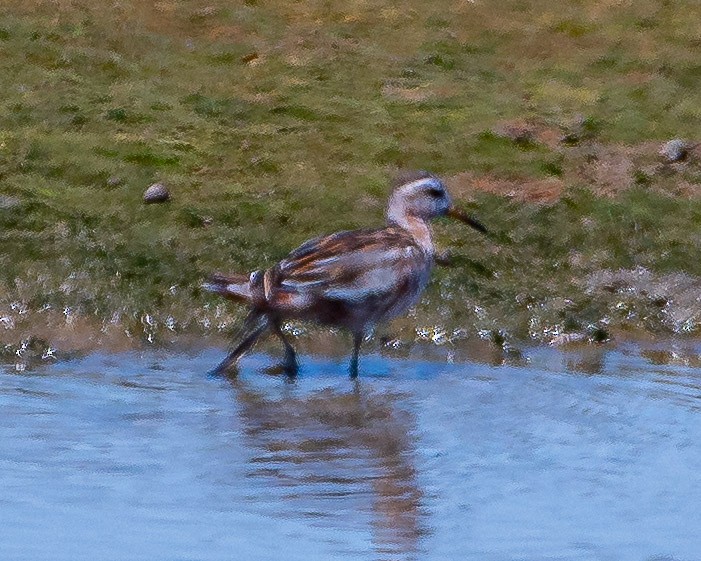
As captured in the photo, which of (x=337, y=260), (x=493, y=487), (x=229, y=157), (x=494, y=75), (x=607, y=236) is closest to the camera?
(x=493, y=487)

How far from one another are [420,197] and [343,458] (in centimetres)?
350

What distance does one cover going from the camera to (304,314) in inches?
356

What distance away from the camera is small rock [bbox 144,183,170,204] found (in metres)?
11.4

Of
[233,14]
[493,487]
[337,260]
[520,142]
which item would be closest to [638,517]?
[493,487]

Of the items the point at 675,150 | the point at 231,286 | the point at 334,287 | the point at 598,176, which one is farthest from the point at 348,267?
the point at 675,150

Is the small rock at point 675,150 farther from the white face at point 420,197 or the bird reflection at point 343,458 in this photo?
the bird reflection at point 343,458

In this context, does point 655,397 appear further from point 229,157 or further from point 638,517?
point 229,157

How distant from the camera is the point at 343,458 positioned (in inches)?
276

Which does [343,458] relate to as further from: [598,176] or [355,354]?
[598,176]

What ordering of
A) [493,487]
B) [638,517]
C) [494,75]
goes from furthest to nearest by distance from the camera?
[494,75]
[493,487]
[638,517]

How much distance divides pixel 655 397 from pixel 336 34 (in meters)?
7.29

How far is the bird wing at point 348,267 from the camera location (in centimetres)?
893

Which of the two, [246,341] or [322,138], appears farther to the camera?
[322,138]

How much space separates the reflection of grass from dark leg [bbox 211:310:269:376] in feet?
2.56
